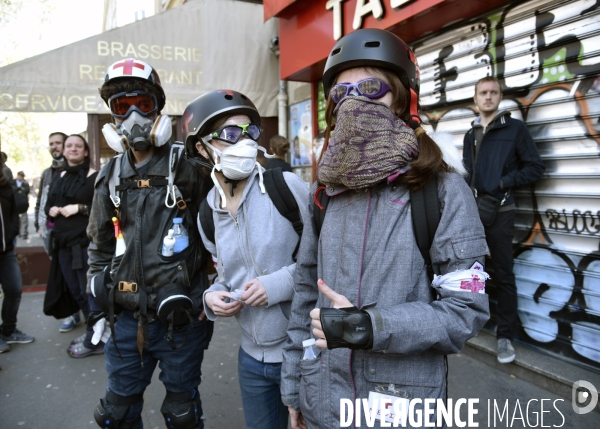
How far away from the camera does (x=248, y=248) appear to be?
1909mm

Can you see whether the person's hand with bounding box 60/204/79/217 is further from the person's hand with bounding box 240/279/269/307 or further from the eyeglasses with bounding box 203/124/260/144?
the person's hand with bounding box 240/279/269/307

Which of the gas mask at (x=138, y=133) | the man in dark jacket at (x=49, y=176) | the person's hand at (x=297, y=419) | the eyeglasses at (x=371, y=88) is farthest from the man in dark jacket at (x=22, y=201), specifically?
the eyeglasses at (x=371, y=88)

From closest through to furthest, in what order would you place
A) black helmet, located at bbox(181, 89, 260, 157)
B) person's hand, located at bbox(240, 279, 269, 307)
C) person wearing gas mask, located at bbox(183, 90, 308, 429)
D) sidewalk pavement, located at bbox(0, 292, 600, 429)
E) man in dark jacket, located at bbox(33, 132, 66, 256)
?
person's hand, located at bbox(240, 279, 269, 307) → person wearing gas mask, located at bbox(183, 90, 308, 429) → black helmet, located at bbox(181, 89, 260, 157) → sidewalk pavement, located at bbox(0, 292, 600, 429) → man in dark jacket, located at bbox(33, 132, 66, 256)

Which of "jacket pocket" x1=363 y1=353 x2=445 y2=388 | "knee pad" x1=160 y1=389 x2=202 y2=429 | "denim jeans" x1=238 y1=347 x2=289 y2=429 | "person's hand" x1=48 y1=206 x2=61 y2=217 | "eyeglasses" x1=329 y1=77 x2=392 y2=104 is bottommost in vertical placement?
"knee pad" x1=160 y1=389 x2=202 y2=429

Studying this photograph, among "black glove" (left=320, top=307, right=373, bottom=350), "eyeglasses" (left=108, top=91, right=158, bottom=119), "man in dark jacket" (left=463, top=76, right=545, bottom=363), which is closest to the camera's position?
"black glove" (left=320, top=307, right=373, bottom=350)

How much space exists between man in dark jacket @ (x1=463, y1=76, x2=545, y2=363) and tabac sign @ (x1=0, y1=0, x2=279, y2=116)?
5141mm

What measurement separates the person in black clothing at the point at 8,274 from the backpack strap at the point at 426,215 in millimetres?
4686

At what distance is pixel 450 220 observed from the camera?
1221mm

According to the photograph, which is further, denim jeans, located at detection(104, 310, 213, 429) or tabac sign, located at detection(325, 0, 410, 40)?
tabac sign, located at detection(325, 0, 410, 40)

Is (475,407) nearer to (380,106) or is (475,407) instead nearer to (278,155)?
(380,106)

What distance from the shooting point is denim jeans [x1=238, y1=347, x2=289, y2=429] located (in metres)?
1.90

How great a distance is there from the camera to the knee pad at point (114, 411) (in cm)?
214

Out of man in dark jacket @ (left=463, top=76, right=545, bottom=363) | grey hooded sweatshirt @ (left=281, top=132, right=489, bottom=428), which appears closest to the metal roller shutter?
man in dark jacket @ (left=463, top=76, right=545, bottom=363)

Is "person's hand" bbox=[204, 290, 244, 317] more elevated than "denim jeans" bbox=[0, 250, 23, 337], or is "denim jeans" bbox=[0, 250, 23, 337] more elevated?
"person's hand" bbox=[204, 290, 244, 317]
